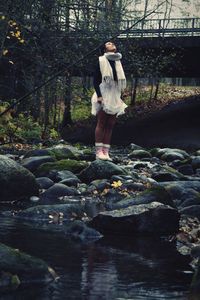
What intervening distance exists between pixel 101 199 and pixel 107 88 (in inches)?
107

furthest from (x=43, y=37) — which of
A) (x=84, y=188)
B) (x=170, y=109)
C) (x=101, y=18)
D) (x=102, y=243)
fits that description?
(x=170, y=109)

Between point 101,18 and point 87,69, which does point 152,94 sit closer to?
point 87,69

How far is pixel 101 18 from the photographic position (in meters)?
14.1

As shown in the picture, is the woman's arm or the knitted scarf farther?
the woman's arm

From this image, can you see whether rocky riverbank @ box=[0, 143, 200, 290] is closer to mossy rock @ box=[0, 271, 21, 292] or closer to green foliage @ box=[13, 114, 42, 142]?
mossy rock @ box=[0, 271, 21, 292]

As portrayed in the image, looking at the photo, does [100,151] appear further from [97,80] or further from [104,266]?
[104,266]

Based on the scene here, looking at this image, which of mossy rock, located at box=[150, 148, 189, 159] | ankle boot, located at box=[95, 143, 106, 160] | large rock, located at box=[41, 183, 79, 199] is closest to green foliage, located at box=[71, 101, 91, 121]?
mossy rock, located at box=[150, 148, 189, 159]

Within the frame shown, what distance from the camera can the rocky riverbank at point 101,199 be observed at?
6.27 metres

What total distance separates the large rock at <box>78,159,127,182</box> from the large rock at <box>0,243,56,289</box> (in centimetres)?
564

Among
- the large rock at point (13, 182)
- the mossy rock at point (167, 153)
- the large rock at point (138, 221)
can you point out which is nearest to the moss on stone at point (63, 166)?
the large rock at point (13, 182)

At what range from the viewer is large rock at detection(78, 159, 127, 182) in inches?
394

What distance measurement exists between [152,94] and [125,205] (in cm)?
3739

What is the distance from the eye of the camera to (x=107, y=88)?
10.5 metres

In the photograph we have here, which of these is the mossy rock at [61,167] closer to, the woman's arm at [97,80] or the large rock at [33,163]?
the large rock at [33,163]
